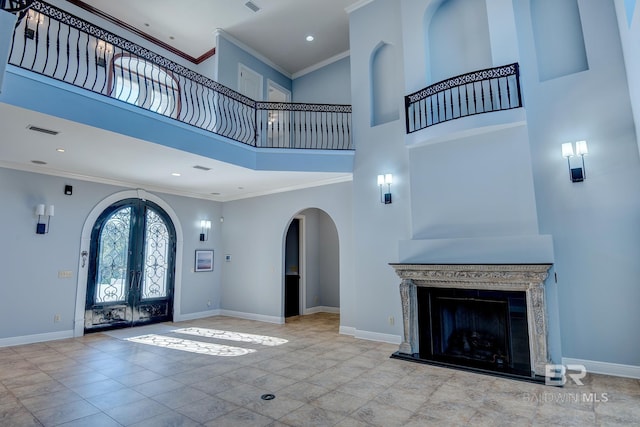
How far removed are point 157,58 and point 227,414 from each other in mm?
5071

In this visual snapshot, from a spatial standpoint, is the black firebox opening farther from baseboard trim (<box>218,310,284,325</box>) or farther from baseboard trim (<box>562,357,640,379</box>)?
baseboard trim (<box>218,310,284,325</box>)

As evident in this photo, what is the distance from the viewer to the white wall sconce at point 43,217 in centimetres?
596

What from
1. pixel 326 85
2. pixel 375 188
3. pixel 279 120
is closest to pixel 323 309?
pixel 375 188

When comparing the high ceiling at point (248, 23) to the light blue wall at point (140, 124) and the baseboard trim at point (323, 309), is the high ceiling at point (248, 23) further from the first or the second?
the baseboard trim at point (323, 309)

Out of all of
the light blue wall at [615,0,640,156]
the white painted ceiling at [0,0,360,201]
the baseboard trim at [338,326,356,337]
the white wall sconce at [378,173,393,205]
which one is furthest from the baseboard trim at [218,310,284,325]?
the light blue wall at [615,0,640,156]

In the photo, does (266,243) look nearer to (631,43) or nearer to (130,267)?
(130,267)

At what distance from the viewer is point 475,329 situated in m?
4.80

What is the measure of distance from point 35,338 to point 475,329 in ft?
24.0

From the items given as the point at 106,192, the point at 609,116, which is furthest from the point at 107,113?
the point at 609,116

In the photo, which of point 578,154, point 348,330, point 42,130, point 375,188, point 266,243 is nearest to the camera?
point 42,130

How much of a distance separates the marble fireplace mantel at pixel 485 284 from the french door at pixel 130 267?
5.52 metres

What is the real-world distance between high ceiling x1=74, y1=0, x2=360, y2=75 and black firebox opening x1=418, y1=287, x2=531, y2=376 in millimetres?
5929

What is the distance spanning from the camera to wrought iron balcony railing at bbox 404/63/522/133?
15.9ft

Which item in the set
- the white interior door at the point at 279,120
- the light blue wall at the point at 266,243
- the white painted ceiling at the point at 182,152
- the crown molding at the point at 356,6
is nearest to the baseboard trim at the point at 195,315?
the light blue wall at the point at 266,243
